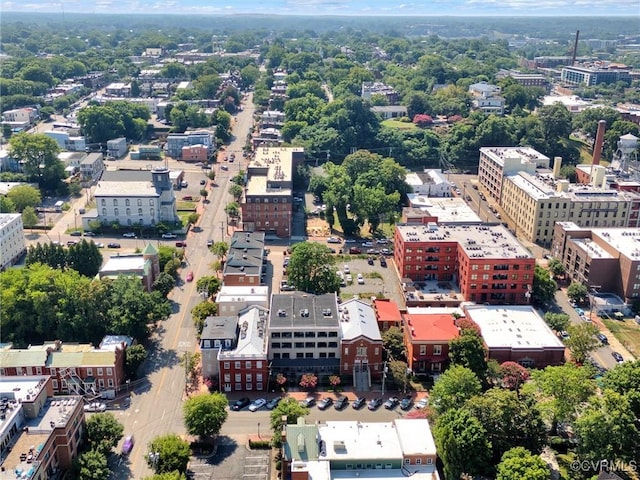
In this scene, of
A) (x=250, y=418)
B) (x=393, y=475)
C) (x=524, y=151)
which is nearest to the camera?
(x=393, y=475)

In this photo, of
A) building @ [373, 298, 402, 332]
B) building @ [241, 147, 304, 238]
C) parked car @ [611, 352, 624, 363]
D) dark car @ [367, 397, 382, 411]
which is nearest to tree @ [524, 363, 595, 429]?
dark car @ [367, 397, 382, 411]

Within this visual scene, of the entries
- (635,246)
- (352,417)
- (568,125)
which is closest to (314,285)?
(352,417)

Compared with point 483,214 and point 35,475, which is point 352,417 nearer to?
point 35,475

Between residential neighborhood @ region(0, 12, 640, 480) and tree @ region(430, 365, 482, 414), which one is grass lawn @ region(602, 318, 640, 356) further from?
tree @ region(430, 365, 482, 414)

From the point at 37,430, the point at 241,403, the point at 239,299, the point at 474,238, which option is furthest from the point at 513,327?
the point at 37,430

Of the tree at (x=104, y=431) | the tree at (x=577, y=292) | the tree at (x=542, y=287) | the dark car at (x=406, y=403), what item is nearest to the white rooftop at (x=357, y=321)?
the dark car at (x=406, y=403)
